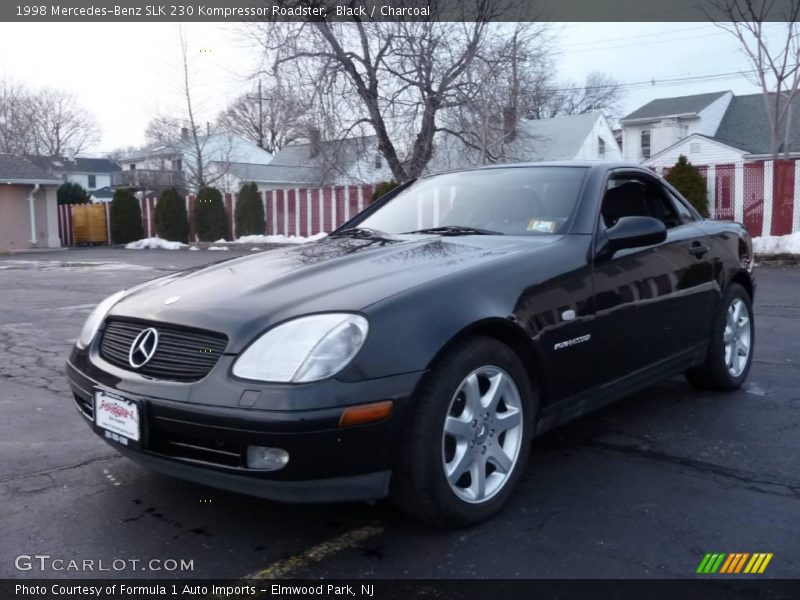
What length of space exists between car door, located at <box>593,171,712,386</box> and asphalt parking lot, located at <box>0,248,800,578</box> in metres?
0.47

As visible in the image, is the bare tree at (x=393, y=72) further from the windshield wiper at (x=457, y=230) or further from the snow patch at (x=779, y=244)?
the windshield wiper at (x=457, y=230)

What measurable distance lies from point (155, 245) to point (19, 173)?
18.7 feet

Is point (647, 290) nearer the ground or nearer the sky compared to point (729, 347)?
nearer the sky

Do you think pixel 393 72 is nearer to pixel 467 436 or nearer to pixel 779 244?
pixel 779 244

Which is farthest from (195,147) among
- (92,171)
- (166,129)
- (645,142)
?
(92,171)

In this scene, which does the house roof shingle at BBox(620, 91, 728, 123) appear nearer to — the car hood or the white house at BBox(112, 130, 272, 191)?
the white house at BBox(112, 130, 272, 191)

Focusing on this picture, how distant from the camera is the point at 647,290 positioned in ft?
13.3

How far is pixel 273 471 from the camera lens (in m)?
2.70

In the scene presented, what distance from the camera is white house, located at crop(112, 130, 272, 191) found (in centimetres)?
4021

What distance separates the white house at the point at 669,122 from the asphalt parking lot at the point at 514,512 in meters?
37.5

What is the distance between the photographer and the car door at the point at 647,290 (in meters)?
3.79

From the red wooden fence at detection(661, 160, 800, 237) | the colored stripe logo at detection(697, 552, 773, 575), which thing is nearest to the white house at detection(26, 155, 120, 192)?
the red wooden fence at detection(661, 160, 800, 237)

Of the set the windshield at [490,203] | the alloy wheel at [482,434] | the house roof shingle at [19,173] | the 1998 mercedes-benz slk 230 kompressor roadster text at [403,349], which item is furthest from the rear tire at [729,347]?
the house roof shingle at [19,173]

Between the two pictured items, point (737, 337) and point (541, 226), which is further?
point (737, 337)
